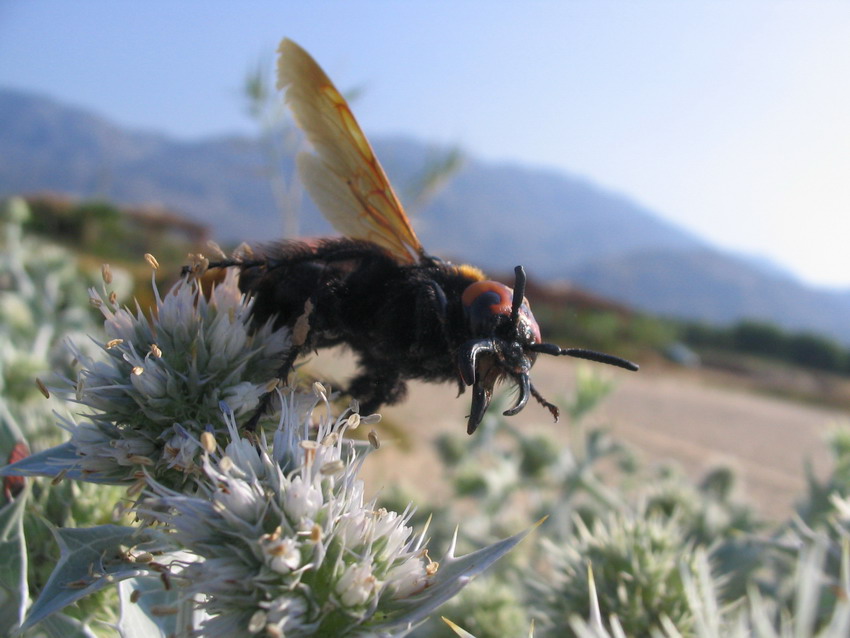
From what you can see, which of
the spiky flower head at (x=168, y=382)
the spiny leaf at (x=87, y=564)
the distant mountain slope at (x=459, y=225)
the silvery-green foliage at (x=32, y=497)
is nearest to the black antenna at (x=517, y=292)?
the spiky flower head at (x=168, y=382)

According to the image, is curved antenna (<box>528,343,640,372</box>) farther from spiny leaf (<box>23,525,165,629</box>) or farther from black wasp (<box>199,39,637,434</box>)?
spiny leaf (<box>23,525,165,629</box>)

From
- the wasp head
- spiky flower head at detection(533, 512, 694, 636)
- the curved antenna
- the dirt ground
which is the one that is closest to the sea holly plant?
the wasp head

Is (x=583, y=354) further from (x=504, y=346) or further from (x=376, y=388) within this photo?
(x=376, y=388)

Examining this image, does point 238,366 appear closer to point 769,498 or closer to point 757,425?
point 769,498

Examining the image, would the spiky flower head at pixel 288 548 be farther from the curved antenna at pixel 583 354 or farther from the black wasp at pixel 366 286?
the curved antenna at pixel 583 354

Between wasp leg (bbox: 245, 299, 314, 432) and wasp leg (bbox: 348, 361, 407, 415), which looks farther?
wasp leg (bbox: 348, 361, 407, 415)

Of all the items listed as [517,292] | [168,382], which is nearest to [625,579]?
[517,292]

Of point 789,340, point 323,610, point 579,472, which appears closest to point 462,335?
point 323,610
